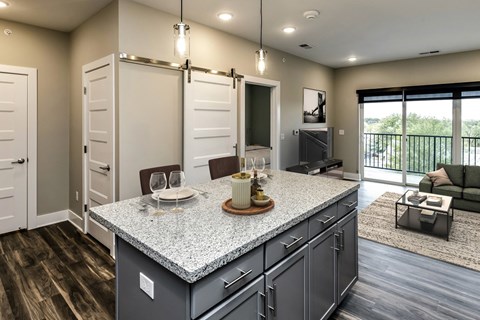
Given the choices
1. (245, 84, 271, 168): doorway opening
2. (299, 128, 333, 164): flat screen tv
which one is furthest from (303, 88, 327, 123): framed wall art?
(245, 84, 271, 168): doorway opening

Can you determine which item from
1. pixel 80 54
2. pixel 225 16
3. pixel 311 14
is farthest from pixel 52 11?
pixel 311 14

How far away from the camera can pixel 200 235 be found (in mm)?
1249

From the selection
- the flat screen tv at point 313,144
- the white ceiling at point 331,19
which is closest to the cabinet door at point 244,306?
the white ceiling at point 331,19

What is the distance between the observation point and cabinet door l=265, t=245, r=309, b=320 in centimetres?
135

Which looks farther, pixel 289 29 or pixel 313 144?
pixel 313 144

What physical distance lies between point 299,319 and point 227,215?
29.0 inches

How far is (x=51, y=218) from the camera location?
4.08m

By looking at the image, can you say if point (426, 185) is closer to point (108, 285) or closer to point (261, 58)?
point (261, 58)

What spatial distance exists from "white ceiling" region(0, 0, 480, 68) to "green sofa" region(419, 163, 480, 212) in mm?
2160

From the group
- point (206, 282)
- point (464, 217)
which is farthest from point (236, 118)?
point (464, 217)

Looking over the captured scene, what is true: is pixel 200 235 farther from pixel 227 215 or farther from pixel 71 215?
pixel 71 215

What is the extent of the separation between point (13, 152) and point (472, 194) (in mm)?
→ 6665

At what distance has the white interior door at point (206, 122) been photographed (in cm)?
352

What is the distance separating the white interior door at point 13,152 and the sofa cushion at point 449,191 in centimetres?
624
